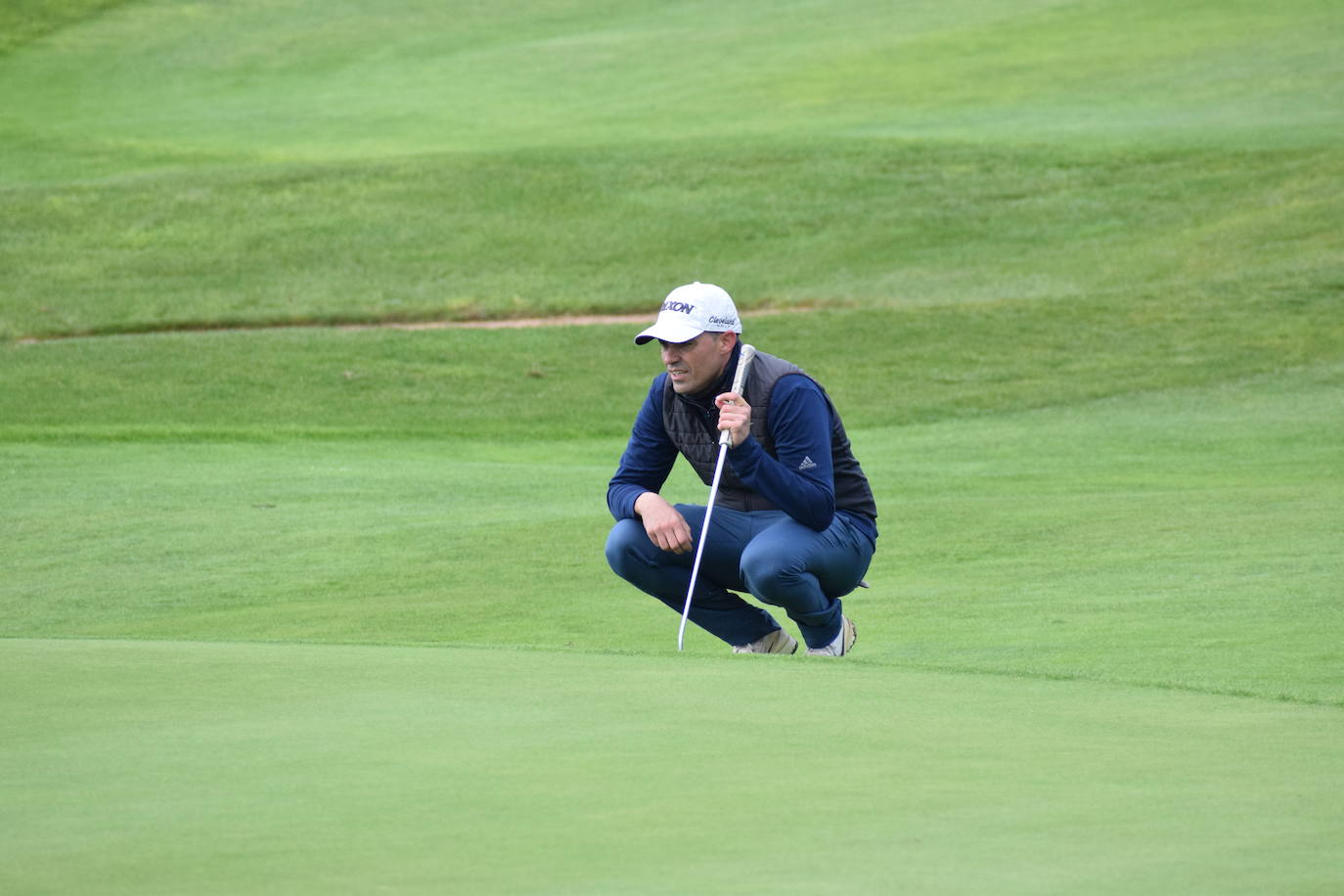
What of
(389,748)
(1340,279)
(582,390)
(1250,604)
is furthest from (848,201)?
(389,748)

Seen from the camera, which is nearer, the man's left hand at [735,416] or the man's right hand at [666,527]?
the man's left hand at [735,416]

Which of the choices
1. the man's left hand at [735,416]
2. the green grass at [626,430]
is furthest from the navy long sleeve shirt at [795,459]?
the green grass at [626,430]

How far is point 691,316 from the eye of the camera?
6.66m

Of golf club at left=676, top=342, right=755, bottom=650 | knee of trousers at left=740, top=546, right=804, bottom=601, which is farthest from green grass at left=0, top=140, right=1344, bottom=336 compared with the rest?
knee of trousers at left=740, top=546, right=804, bottom=601

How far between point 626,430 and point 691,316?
10.9m

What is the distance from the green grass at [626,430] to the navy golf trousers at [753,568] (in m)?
0.29

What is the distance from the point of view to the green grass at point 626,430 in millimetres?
3715

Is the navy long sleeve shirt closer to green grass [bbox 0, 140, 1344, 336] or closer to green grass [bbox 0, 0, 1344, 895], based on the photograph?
green grass [bbox 0, 0, 1344, 895]

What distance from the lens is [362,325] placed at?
74.1 feet

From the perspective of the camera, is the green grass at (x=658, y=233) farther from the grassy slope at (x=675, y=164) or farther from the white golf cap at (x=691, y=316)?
the white golf cap at (x=691, y=316)

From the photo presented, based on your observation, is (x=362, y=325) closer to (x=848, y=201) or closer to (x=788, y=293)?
(x=788, y=293)

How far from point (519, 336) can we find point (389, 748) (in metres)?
16.8

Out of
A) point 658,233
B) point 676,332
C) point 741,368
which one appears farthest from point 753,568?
point 658,233

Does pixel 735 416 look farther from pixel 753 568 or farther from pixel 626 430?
pixel 626 430
